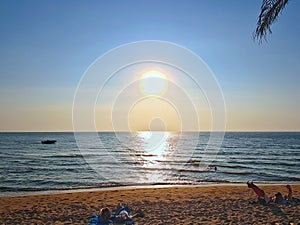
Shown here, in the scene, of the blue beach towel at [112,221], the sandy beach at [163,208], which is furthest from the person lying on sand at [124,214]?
the sandy beach at [163,208]

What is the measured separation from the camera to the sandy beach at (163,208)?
10.5m

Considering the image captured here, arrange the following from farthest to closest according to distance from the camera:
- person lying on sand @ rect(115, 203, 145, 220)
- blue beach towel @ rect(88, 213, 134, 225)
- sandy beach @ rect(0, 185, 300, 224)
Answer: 1. sandy beach @ rect(0, 185, 300, 224)
2. person lying on sand @ rect(115, 203, 145, 220)
3. blue beach towel @ rect(88, 213, 134, 225)

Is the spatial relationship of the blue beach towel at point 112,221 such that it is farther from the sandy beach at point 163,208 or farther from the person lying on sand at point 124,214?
the sandy beach at point 163,208

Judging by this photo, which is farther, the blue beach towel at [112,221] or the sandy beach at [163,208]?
the sandy beach at [163,208]

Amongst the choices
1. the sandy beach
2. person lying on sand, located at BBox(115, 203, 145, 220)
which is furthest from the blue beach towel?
the sandy beach

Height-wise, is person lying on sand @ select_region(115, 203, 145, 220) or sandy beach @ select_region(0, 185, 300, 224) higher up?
person lying on sand @ select_region(115, 203, 145, 220)

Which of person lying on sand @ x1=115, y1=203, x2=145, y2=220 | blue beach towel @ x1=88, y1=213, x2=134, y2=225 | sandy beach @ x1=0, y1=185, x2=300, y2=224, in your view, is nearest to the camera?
blue beach towel @ x1=88, y1=213, x2=134, y2=225

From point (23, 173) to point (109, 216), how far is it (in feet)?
68.8

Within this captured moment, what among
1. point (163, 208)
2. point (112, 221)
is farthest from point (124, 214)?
point (163, 208)

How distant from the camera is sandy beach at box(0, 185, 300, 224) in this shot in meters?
10.5

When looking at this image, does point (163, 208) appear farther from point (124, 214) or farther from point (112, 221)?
point (112, 221)

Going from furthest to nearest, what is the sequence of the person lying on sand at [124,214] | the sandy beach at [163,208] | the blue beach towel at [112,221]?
the sandy beach at [163,208], the person lying on sand at [124,214], the blue beach towel at [112,221]

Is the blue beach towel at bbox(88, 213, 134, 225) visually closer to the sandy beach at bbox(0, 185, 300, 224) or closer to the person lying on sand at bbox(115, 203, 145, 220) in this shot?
the person lying on sand at bbox(115, 203, 145, 220)

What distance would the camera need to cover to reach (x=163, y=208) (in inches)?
486
